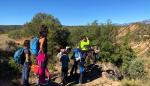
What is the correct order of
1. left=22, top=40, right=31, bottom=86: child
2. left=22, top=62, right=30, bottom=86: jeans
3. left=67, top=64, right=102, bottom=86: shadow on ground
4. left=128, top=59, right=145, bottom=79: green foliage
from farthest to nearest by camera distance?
left=128, top=59, right=145, bottom=79: green foliage, left=67, top=64, right=102, bottom=86: shadow on ground, left=22, top=62, right=30, bottom=86: jeans, left=22, top=40, right=31, bottom=86: child

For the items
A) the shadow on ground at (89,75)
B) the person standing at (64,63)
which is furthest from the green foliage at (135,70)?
the person standing at (64,63)

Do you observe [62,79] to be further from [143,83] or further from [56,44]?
[56,44]

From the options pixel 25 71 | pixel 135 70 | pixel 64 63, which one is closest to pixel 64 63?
pixel 64 63

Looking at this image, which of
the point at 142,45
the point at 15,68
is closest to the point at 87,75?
the point at 15,68

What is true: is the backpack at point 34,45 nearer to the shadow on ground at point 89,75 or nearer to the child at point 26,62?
the child at point 26,62

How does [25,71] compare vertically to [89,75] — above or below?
above

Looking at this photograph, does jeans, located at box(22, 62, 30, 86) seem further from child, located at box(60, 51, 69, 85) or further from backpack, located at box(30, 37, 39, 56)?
child, located at box(60, 51, 69, 85)

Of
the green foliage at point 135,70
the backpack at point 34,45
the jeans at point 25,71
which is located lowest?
the green foliage at point 135,70

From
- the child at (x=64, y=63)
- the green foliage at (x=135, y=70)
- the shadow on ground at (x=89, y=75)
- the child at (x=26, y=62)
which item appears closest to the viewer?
the child at (x=26, y=62)

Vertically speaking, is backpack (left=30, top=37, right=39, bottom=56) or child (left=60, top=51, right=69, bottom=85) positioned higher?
backpack (left=30, top=37, right=39, bottom=56)

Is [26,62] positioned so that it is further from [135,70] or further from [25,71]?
[135,70]

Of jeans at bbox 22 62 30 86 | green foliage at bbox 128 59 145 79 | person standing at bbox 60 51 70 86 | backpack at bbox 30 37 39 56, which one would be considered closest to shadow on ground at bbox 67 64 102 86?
person standing at bbox 60 51 70 86

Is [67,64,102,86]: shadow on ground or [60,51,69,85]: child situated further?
[67,64,102,86]: shadow on ground

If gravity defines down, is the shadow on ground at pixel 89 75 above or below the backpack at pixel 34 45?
below
